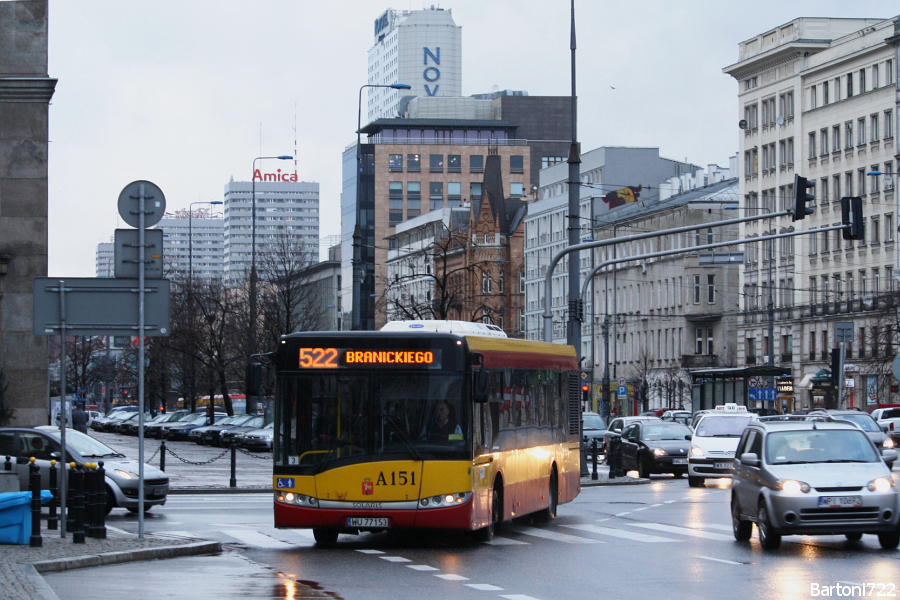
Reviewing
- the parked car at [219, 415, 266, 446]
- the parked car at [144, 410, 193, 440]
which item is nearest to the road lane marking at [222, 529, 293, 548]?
the parked car at [219, 415, 266, 446]

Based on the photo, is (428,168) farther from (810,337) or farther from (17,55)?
(17,55)

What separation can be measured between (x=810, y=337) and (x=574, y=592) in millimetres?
85127

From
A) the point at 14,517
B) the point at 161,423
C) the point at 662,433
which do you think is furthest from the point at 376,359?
the point at 161,423

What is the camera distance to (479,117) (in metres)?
189

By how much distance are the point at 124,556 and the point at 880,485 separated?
861 centimetres

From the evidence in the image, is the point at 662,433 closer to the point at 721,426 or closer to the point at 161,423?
the point at 721,426

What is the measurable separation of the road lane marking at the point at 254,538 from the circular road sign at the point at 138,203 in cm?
446

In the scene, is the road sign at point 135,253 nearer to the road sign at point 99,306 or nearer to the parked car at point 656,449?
the road sign at point 99,306

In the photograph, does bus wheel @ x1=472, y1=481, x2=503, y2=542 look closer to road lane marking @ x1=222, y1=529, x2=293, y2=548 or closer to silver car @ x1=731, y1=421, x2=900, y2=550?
road lane marking @ x1=222, y1=529, x2=293, y2=548

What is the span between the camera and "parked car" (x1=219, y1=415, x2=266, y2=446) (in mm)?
63081

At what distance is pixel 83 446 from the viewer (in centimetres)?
2680

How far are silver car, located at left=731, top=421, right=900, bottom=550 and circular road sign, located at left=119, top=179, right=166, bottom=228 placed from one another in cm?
776

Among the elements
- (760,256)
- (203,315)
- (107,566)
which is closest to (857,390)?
(760,256)

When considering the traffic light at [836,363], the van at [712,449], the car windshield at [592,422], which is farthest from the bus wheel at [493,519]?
the traffic light at [836,363]
